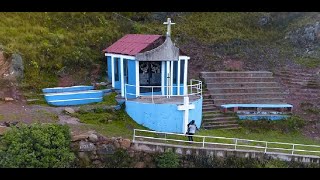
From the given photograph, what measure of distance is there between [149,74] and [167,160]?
5.59 meters

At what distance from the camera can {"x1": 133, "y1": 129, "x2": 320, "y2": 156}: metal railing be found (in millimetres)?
14383

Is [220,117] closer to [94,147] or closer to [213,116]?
[213,116]

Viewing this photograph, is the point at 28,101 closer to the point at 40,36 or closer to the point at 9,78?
the point at 9,78

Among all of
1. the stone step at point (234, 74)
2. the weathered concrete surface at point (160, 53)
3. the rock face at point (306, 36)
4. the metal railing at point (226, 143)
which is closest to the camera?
the metal railing at point (226, 143)

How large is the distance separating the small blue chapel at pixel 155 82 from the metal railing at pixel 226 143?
65 cm

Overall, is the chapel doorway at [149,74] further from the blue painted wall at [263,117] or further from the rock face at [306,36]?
the rock face at [306,36]

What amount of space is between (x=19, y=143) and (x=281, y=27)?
23.2 meters

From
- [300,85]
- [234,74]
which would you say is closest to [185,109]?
[234,74]

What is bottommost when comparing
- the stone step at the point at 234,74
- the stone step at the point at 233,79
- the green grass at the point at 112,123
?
the green grass at the point at 112,123

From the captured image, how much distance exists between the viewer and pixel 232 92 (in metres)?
19.8

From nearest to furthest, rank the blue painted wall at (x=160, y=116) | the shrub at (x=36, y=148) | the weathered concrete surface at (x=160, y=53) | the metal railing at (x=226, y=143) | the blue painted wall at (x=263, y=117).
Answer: the shrub at (x=36, y=148) → the metal railing at (x=226, y=143) → the blue painted wall at (x=160, y=116) → the weathered concrete surface at (x=160, y=53) → the blue painted wall at (x=263, y=117)

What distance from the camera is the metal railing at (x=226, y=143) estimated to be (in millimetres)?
14383

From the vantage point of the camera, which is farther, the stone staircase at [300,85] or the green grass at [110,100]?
the stone staircase at [300,85]

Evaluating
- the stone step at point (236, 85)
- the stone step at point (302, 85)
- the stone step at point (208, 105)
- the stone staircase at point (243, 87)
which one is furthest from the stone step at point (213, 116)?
the stone step at point (302, 85)
